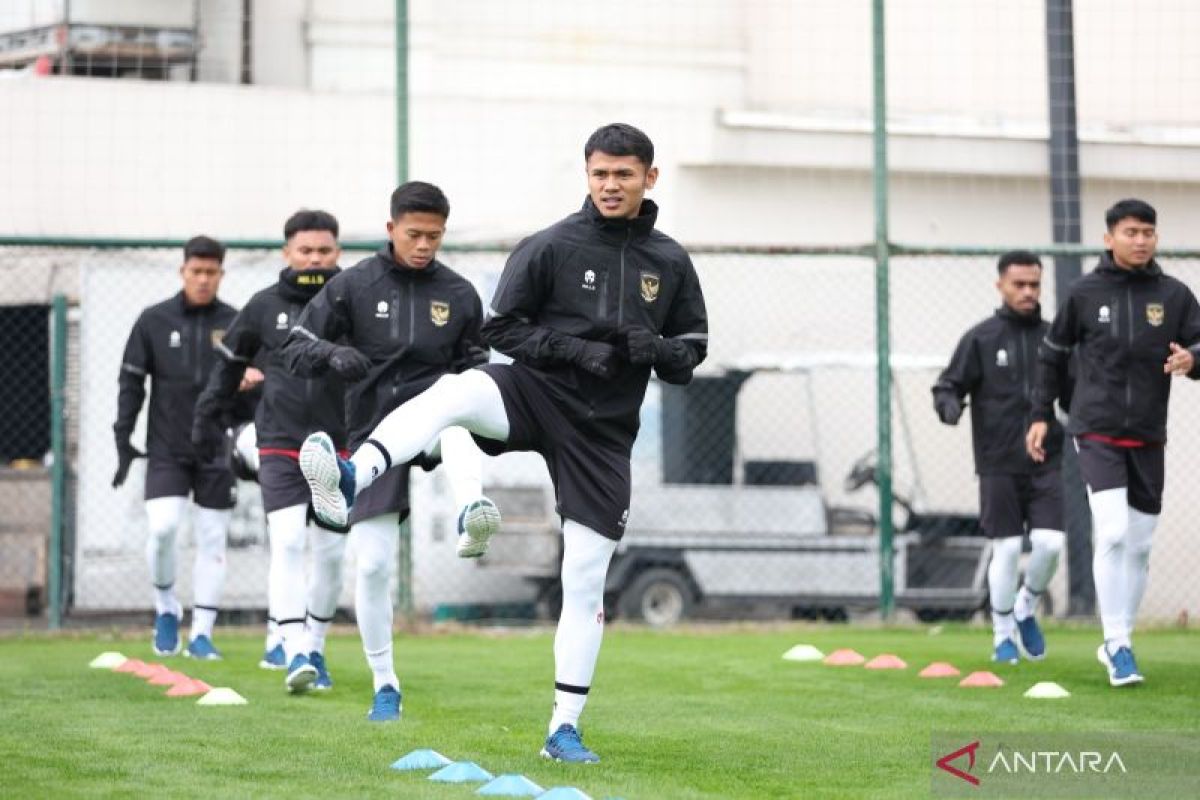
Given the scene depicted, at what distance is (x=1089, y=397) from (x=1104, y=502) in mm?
527

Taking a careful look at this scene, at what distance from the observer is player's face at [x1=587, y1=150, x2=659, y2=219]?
23.6ft

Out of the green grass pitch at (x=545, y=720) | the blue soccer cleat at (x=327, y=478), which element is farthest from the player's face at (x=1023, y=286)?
the blue soccer cleat at (x=327, y=478)

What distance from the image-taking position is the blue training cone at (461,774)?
665 centimetres

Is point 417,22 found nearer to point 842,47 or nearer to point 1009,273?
point 842,47

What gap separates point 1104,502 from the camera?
10.1m

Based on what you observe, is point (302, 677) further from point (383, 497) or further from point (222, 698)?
point (383, 497)

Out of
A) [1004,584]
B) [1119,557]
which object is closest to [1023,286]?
[1004,584]

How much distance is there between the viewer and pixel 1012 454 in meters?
11.7

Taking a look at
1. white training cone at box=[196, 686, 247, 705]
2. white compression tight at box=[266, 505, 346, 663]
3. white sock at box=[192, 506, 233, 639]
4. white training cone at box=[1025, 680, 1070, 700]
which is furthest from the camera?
white sock at box=[192, 506, 233, 639]

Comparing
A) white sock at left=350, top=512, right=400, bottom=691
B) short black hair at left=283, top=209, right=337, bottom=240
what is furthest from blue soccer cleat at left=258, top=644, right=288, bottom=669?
white sock at left=350, top=512, right=400, bottom=691

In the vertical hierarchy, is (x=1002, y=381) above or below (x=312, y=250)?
below

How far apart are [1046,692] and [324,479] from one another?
402cm

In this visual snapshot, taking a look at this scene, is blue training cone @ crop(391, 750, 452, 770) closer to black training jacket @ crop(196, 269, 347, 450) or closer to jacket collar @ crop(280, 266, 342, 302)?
black training jacket @ crop(196, 269, 347, 450)

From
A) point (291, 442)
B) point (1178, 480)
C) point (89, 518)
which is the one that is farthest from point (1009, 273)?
point (89, 518)
